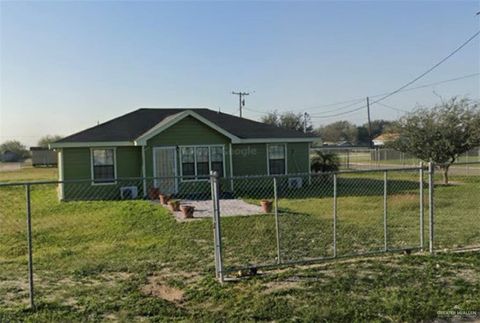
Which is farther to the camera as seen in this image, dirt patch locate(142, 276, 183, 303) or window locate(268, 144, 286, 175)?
window locate(268, 144, 286, 175)

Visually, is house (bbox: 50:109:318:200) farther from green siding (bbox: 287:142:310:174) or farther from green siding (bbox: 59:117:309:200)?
green siding (bbox: 287:142:310:174)

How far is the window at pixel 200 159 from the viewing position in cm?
1873

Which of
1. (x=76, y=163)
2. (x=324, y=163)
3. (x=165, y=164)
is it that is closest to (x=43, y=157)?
(x=76, y=163)

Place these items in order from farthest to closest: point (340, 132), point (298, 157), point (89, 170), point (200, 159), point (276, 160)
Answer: point (340, 132)
point (298, 157)
point (276, 160)
point (200, 159)
point (89, 170)

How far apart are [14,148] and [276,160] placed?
85.0m

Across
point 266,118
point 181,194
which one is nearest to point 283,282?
point 181,194

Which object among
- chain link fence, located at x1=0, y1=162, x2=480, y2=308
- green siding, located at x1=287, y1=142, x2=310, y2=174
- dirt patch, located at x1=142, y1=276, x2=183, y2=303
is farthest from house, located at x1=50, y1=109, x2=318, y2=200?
dirt patch, located at x1=142, y1=276, x2=183, y2=303

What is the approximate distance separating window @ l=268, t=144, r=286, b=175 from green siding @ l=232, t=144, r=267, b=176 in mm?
301

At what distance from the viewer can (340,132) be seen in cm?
9912

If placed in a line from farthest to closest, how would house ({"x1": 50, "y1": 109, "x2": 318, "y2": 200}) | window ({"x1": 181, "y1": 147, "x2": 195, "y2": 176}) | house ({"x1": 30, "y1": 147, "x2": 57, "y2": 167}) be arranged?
house ({"x1": 30, "y1": 147, "x2": 57, "y2": 167}), window ({"x1": 181, "y1": 147, "x2": 195, "y2": 176}), house ({"x1": 50, "y1": 109, "x2": 318, "y2": 200})

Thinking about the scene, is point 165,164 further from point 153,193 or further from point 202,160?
point 153,193

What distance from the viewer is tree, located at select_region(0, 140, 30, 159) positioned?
276 feet

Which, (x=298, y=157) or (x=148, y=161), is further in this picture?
(x=298, y=157)

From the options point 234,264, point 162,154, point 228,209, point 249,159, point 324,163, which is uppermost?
point 162,154
